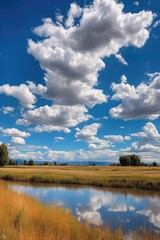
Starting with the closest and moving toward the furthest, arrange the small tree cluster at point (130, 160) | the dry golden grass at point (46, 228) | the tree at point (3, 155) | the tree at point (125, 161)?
the dry golden grass at point (46, 228) → the tree at point (3, 155) → the tree at point (125, 161) → the small tree cluster at point (130, 160)

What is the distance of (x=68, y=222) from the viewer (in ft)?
42.7

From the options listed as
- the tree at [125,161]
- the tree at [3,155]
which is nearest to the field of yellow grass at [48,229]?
the tree at [3,155]

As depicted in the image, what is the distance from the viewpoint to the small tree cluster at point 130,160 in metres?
141

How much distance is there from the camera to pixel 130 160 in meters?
142

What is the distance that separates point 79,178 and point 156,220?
1101 inches

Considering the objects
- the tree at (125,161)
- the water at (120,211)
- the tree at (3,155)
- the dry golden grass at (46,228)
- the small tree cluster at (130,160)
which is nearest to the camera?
the dry golden grass at (46,228)

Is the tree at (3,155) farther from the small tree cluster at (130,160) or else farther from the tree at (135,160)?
the tree at (135,160)

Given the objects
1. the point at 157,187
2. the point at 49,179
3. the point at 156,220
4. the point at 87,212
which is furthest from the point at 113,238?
the point at 49,179

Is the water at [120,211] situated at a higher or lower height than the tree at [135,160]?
lower

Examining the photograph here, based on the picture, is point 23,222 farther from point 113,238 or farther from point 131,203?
point 131,203

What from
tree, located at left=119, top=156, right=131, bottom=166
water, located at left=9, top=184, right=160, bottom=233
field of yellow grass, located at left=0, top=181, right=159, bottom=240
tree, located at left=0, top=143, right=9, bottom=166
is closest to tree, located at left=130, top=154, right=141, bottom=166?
tree, located at left=119, top=156, right=131, bottom=166

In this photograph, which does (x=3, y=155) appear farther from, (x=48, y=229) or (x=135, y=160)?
(x=48, y=229)

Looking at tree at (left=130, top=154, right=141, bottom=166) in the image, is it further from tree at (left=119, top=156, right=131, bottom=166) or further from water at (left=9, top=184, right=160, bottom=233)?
water at (left=9, top=184, right=160, bottom=233)

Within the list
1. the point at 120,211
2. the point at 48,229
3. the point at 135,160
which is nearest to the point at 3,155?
the point at 120,211
